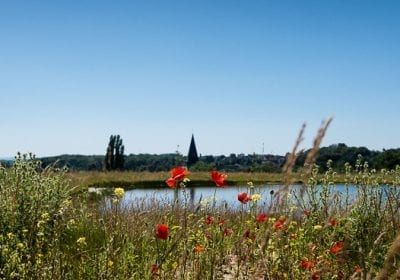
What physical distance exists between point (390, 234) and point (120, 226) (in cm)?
237

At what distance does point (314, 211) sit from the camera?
185 inches

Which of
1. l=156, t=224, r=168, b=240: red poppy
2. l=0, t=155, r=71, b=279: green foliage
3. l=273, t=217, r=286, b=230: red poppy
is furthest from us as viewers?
l=0, t=155, r=71, b=279: green foliage

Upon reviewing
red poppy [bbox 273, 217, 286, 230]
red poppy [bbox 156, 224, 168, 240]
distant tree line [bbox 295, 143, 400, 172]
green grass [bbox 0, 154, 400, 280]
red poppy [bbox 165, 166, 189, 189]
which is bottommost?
green grass [bbox 0, 154, 400, 280]

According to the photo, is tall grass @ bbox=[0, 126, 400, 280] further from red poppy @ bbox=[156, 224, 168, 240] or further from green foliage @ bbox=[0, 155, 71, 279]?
red poppy @ bbox=[156, 224, 168, 240]

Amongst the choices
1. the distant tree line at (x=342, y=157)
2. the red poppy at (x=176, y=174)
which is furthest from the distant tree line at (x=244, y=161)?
the red poppy at (x=176, y=174)

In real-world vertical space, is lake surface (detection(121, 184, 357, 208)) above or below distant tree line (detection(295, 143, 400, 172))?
below

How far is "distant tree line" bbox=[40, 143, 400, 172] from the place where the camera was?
15.1 ft

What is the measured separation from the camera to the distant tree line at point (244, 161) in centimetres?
461

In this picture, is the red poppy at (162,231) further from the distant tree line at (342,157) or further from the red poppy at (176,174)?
the distant tree line at (342,157)

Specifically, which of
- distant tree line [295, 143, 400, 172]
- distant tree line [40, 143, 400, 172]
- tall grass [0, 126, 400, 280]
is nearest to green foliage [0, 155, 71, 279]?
tall grass [0, 126, 400, 280]

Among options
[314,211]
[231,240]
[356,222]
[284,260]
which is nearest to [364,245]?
[356,222]

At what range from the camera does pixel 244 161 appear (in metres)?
37.3

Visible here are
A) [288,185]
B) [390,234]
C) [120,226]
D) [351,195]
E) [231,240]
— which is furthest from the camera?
[351,195]

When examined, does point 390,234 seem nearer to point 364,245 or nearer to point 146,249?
point 364,245
